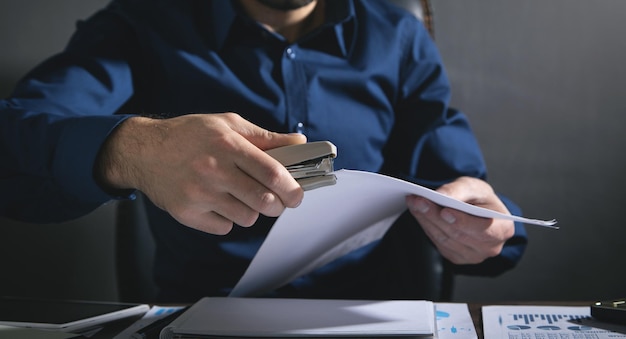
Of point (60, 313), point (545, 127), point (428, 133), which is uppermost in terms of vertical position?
point (60, 313)

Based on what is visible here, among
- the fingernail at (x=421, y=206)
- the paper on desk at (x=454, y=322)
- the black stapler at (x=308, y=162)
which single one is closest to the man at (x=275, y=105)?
the fingernail at (x=421, y=206)

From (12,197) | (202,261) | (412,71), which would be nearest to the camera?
(12,197)

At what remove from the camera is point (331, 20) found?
1.03 meters

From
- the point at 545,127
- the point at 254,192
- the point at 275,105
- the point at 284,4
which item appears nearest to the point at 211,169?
the point at 254,192

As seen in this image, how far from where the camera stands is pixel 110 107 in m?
0.96

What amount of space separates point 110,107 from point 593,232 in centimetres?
107

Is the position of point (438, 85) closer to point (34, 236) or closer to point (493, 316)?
point (493, 316)

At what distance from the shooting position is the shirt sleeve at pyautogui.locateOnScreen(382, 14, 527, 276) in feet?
3.37

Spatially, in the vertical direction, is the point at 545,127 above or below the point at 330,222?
below

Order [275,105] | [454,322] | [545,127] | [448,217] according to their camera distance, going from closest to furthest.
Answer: [454,322] → [448,217] → [275,105] → [545,127]

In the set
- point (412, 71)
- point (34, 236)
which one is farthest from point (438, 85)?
point (34, 236)

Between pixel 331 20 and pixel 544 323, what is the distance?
1.92 ft

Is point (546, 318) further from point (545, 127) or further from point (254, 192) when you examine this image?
point (545, 127)

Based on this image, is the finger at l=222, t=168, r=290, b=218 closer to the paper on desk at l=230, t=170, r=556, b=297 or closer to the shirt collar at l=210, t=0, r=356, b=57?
the paper on desk at l=230, t=170, r=556, b=297
